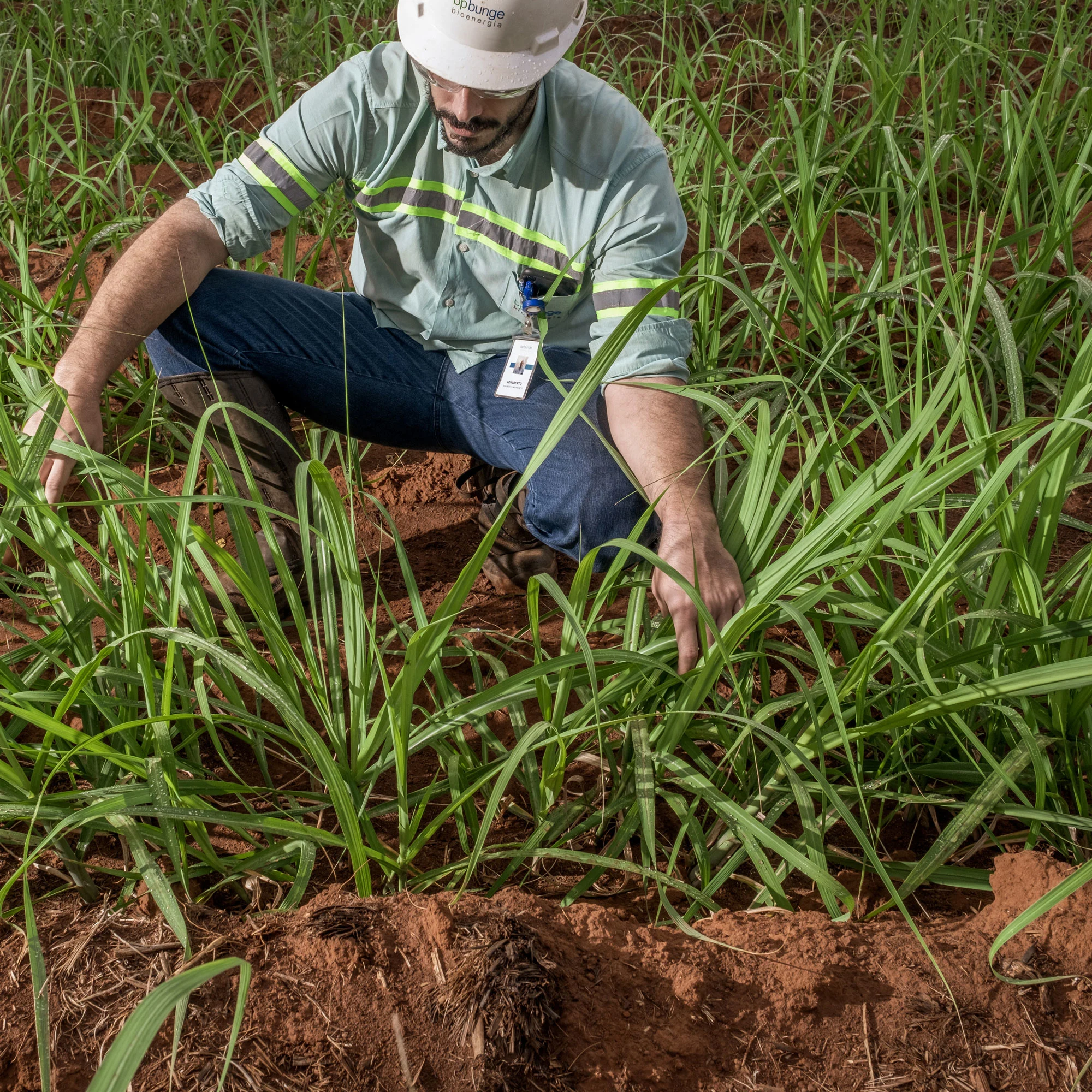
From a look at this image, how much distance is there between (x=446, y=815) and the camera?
111cm

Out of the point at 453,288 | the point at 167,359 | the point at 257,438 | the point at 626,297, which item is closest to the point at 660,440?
the point at 626,297

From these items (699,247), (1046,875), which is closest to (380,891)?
(1046,875)

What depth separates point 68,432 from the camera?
1.37 m

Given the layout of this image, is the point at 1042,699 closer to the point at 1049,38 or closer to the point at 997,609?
the point at 997,609

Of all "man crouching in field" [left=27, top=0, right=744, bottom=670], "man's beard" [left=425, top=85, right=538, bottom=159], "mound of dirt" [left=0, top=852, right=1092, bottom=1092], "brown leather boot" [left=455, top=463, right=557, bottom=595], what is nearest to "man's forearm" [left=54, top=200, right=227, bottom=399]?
"man crouching in field" [left=27, top=0, right=744, bottom=670]

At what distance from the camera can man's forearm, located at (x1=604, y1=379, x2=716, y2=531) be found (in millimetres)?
1376

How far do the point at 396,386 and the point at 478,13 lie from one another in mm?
660

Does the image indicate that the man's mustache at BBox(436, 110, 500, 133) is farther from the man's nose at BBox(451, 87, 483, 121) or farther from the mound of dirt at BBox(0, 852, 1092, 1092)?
the mound of dirt at BBox(0, 852, 1092, 1092)

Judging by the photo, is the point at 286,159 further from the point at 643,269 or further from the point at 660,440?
the point at 660,440

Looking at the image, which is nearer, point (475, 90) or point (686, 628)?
point (686, 628)

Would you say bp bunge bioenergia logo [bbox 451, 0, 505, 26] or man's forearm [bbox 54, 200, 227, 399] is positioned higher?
bp bunge bioenergia logo [bbox 451, 0, 505, 26]

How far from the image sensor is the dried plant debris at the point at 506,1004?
0.94 metres

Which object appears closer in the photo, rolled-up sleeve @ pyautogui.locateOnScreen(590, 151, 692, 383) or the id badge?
rolled-up sleeve @ pyautogui.locateOnScreen(590, 151, 692, 383)

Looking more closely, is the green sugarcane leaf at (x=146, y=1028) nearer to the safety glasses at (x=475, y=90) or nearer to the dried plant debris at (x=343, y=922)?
the dried plant debris at (x=343, y=922)
